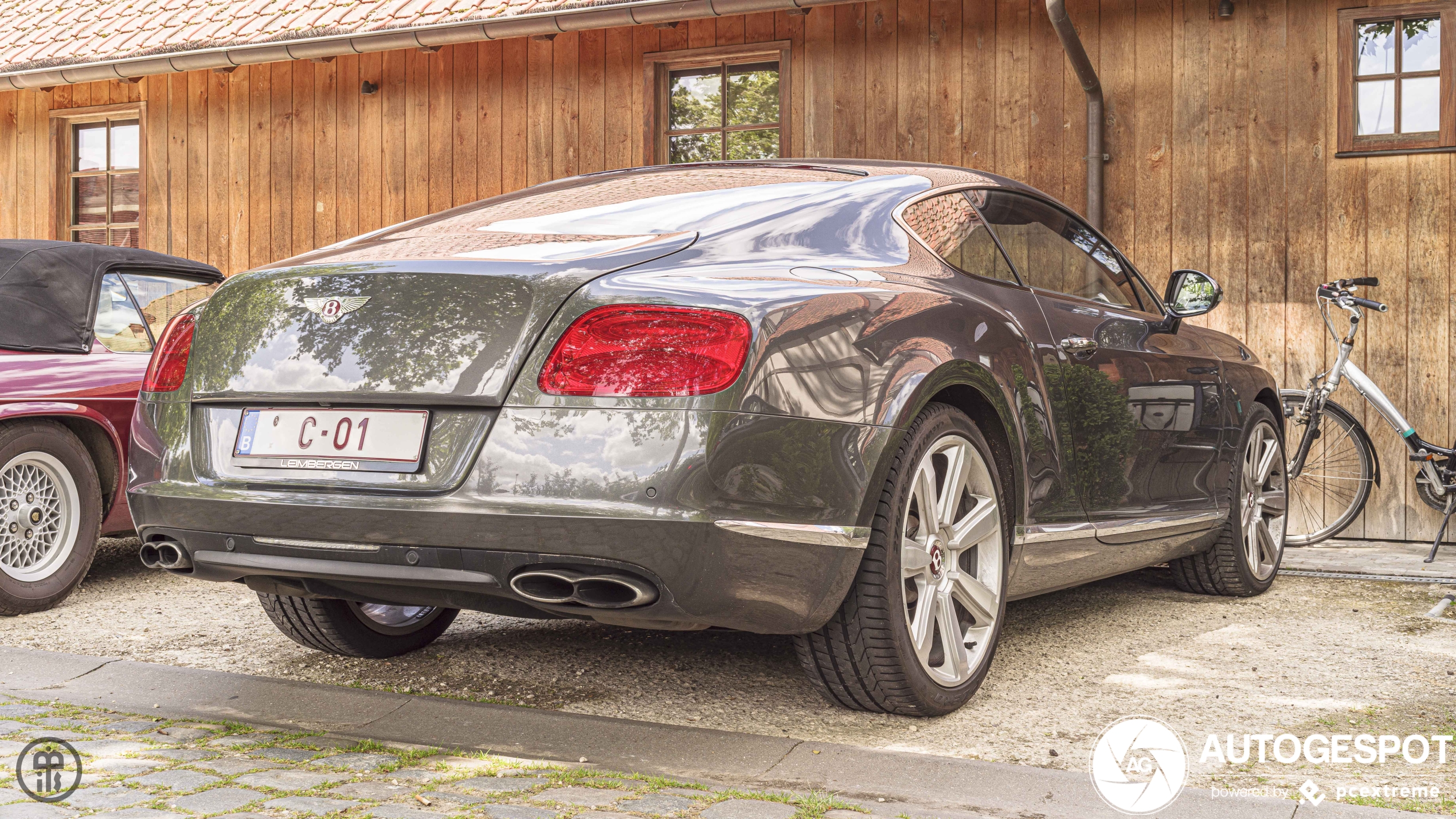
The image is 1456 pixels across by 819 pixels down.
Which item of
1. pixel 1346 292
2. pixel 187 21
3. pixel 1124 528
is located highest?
pixel 187 21

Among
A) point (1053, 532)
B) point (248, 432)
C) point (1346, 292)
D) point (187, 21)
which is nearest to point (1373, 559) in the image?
point (1346, 292)

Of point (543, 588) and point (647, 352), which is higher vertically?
point (647, 352)

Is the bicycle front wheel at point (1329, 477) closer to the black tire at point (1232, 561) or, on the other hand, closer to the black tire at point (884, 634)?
the black tire at point (1232, 561)

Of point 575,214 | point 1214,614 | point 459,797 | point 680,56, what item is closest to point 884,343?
point 575,214

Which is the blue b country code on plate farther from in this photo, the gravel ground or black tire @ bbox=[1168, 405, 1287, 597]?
black tire @ bbox=[1168, 405, 1287, 597]

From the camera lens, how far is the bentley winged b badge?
2953 millimetres

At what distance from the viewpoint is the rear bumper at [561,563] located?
2646 millimetres

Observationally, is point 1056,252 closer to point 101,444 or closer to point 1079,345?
point 1079,345

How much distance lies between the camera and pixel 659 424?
2.65 meters

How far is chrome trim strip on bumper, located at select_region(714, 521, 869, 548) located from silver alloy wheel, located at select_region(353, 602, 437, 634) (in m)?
1.58

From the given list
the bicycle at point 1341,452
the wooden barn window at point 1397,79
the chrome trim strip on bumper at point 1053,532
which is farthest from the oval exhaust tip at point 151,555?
the wooden barn window at point 1397,79

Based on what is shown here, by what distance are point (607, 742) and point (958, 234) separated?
67.4 inches

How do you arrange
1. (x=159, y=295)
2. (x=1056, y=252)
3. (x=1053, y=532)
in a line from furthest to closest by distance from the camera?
(x=159, y=295) < (x=1056, y=252) < (x=1053, y=532)

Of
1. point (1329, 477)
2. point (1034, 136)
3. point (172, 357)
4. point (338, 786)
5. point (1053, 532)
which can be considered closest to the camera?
point (338, 786)
